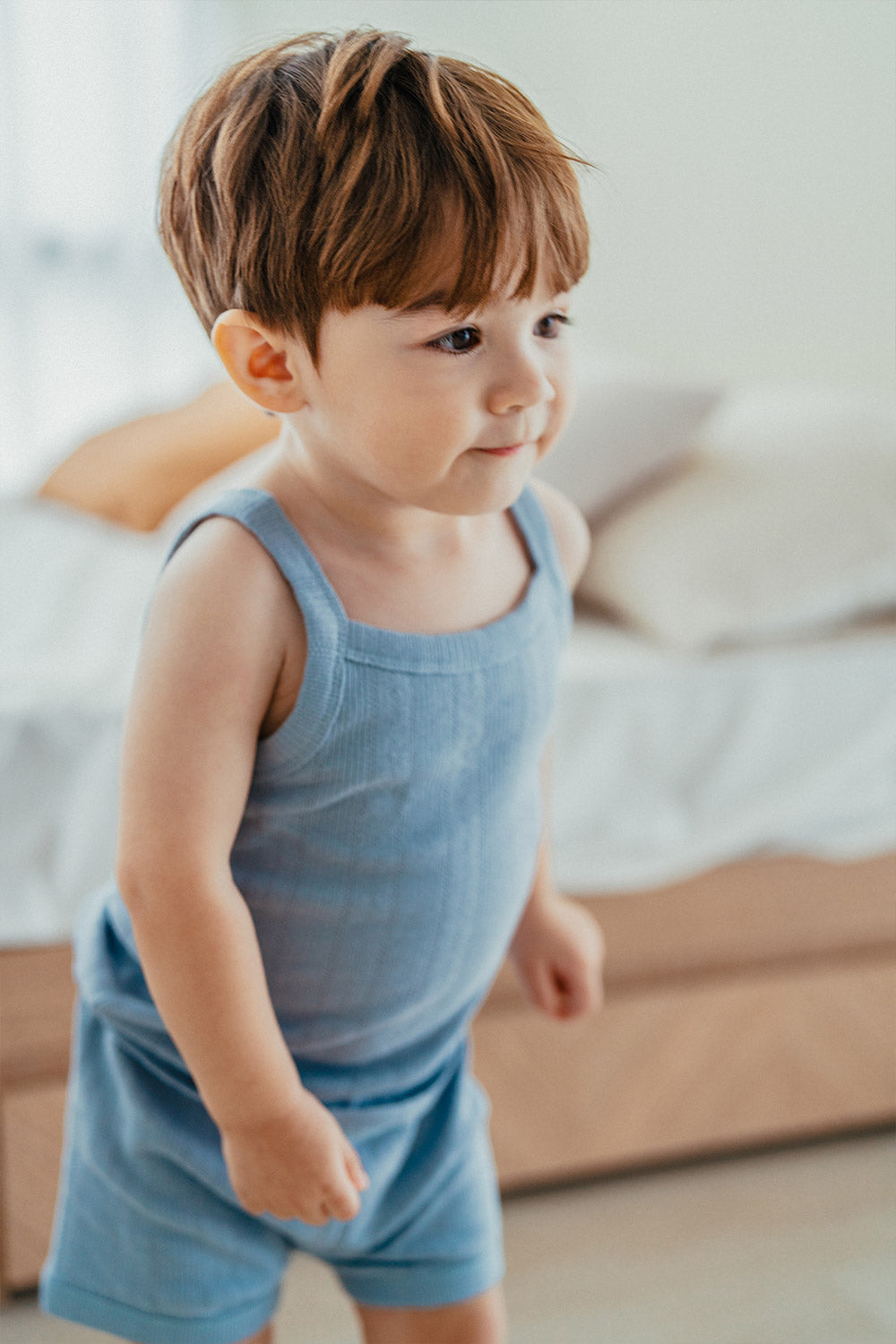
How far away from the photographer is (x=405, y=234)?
429mm

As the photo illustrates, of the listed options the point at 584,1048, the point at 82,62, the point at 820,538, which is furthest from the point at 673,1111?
the point at 82,62

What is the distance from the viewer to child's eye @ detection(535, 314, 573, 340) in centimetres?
49

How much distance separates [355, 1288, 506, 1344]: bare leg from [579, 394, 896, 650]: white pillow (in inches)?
22.9

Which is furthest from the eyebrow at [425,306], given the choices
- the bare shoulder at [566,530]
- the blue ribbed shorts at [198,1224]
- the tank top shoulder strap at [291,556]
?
the blue ribbed shorts at [198,1224]

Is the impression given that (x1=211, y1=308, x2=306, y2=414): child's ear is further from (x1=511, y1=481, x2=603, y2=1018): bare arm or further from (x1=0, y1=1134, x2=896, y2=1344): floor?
(x1=0, y1=1134, x2=896, y2=1344): floor

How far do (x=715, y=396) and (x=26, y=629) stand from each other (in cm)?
67

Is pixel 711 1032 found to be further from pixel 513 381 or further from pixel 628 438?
pixel 513 381

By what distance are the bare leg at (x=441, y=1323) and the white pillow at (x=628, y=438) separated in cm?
75

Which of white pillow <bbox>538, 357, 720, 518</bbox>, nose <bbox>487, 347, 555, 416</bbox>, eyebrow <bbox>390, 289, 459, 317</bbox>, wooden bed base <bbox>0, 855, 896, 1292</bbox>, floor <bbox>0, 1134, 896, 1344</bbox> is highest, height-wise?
eyebrow <bbox>390, 289, 459, 317</bbox>

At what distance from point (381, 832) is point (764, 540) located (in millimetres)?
Result: 642

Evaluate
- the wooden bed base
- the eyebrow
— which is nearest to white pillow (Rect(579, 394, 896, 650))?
the wooden bed base

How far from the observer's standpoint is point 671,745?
1037mm

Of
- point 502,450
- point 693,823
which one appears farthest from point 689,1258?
point 502,450

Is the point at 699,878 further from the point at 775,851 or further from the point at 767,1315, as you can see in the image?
the point at 767,1315
